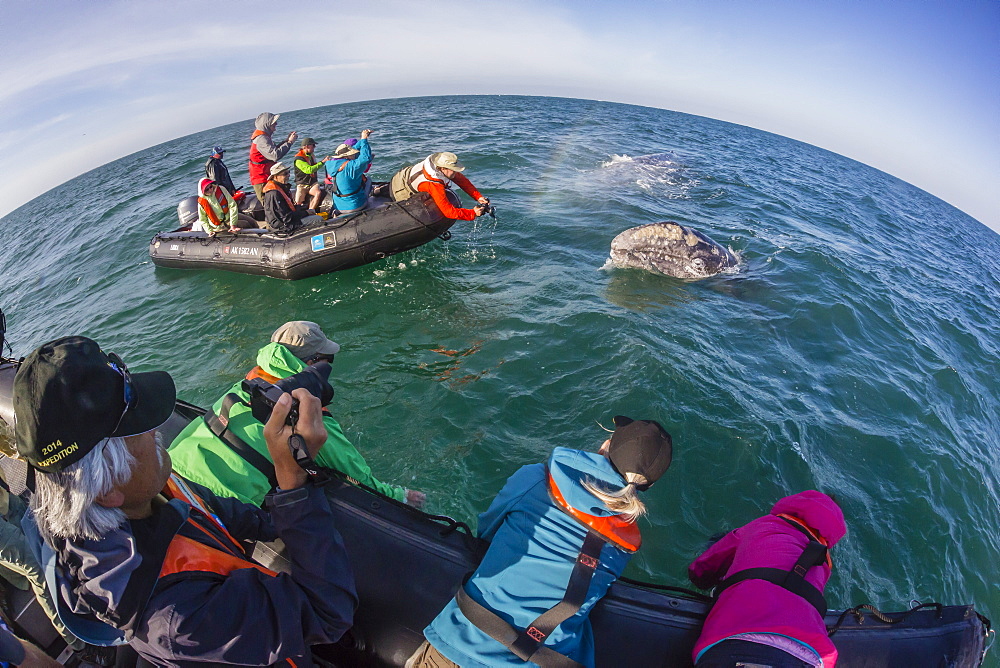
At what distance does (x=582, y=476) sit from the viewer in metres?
2.60

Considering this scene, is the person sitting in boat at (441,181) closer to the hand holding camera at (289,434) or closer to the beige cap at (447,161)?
the beige cap at (447,161)

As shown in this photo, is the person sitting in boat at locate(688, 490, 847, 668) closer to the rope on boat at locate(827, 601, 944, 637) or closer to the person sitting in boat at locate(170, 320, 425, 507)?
the rope on boat at locate(827, 601, 944, 637)

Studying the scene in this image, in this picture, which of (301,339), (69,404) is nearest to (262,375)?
(301,339)

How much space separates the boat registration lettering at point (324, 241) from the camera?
31.5ft

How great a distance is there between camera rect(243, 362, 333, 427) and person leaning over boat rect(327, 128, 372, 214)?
6.94 m

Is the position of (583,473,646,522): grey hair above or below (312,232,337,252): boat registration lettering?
above

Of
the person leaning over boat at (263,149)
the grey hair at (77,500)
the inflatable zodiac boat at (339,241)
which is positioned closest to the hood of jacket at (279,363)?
the grey hair at (77,500)

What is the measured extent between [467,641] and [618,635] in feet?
3.27

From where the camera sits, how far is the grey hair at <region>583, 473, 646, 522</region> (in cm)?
247

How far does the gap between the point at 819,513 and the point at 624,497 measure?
174cm

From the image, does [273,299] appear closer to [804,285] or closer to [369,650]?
[369,650]

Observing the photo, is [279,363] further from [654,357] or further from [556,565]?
[654,357]

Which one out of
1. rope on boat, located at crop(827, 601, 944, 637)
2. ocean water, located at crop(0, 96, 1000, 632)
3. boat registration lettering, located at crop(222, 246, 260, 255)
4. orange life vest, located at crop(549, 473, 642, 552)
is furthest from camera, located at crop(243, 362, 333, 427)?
boat registration lettering, located at crop(222, 246, 260, 255)

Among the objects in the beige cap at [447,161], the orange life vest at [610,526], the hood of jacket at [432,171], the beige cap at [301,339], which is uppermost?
the beige cap at [447,161]
